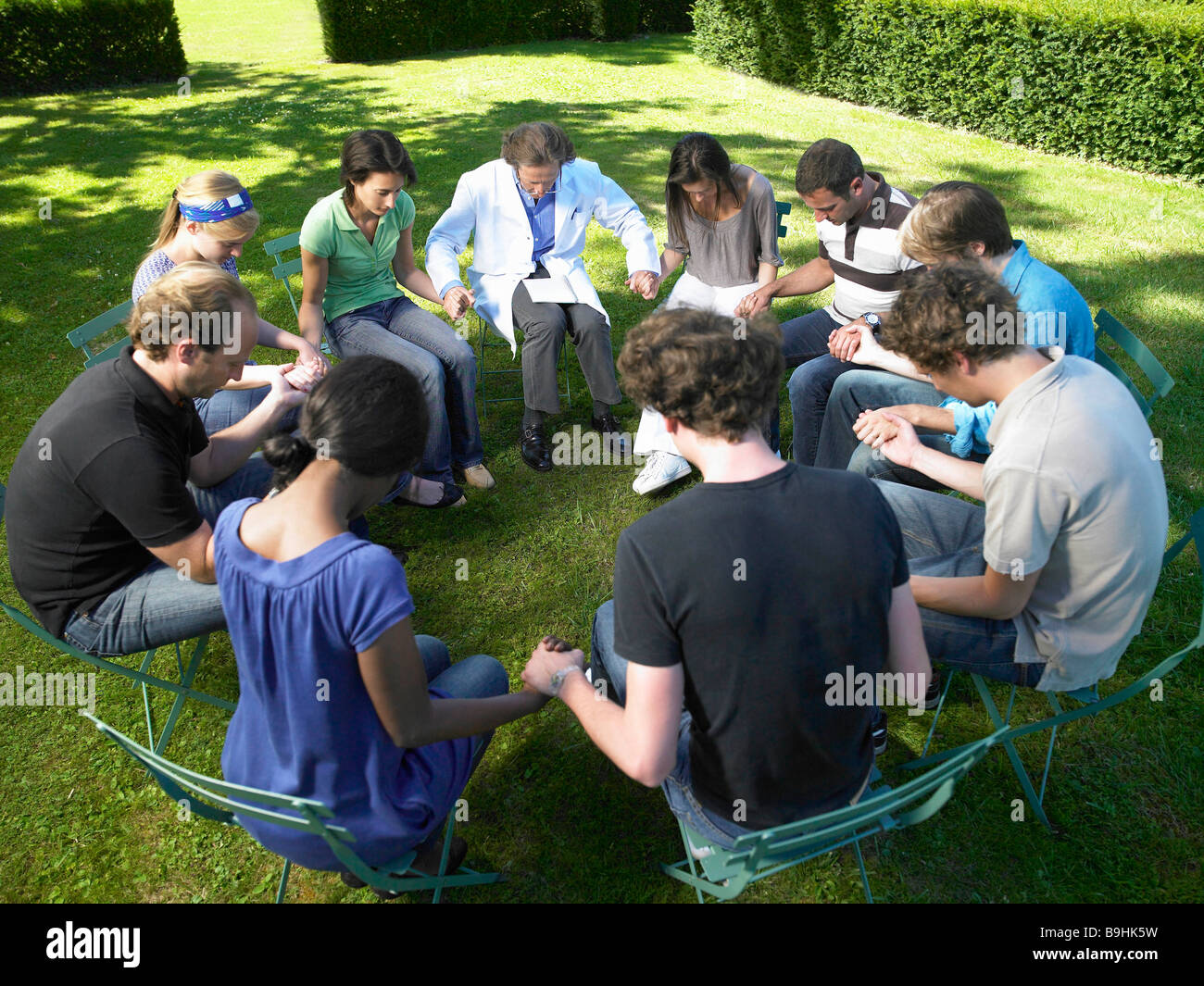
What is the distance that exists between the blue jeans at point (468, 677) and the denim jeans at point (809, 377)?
2.01 meters

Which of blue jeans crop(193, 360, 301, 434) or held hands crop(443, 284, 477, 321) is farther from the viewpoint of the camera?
held hands crop(443, 284, 477, 321)

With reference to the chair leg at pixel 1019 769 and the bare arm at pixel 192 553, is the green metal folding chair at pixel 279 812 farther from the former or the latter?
the chair leg at pixel 1019 769

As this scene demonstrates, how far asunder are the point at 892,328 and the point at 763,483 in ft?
3.31

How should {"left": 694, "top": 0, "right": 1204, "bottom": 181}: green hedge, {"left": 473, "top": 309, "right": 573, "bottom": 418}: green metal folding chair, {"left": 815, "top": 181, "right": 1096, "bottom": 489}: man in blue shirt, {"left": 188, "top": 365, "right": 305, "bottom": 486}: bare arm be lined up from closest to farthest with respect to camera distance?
{"left": 815, "top": 181, "right": 1096, "bottom": 489}: man in blue shirt
{"left": 188, "top": 365, "right": 305, "bottom": 486}: bare arm
{"left": 473, "top": 309, "right": 573, "bottom": 418}: green metal folding chair
{"left": 694, "top": 0, "right": 1204, "bottom": 181}: green hedge

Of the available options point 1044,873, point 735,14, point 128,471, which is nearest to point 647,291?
point 128,471

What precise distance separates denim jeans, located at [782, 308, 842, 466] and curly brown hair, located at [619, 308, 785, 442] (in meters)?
1.96

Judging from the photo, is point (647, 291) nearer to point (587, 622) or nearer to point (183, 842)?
point (587, 622)

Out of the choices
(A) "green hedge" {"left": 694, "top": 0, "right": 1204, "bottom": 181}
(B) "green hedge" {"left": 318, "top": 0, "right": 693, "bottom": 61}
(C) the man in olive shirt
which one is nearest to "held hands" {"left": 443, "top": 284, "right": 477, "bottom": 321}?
(C) the man in olive shirt

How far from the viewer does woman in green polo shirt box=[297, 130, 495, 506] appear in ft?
13.7

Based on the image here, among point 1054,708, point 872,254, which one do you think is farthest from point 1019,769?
point 872,254

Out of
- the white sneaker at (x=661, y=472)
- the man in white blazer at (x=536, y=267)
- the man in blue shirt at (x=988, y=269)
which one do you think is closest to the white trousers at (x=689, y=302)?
the white sneaker at (x=661, y=472)

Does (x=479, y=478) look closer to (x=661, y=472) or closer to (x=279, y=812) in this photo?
(x=661, y=472)

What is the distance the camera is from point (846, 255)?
4191mm

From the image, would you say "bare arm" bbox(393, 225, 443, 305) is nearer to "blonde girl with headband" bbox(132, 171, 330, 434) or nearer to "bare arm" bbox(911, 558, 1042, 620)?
"blonde girl with headband" bbox(132, 171, 330, 434)
